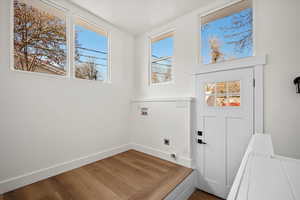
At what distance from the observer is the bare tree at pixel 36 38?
6.05ft

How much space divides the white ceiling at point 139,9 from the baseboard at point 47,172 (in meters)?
2.76

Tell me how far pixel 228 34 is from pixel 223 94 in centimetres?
102

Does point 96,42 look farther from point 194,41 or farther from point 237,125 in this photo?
point 237,125

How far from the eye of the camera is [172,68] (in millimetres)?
2725

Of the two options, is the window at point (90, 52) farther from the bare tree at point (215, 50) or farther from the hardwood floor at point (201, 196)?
the hardwood floor at point (201, 196)

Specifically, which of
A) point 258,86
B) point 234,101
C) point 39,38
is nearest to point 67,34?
point 39,38

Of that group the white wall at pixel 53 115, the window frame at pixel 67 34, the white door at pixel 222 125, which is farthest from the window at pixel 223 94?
the window frame at pixel 67 34

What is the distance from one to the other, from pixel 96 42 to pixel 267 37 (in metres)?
2.91

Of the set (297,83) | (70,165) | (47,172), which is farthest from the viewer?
(70,165)

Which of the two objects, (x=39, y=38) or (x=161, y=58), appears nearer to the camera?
(x=39, y=38)

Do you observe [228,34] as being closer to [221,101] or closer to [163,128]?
[221,101]

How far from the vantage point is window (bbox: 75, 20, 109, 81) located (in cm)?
245

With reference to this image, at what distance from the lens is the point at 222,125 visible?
6.74 feet

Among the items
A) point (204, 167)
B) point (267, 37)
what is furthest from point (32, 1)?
point (204, 167)
